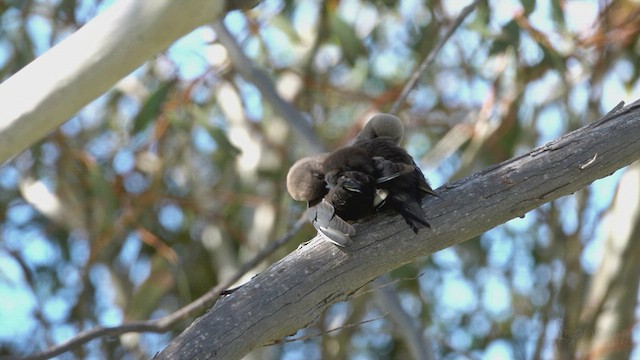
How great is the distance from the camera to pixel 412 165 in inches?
108

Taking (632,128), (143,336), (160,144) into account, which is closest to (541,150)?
(632,128)

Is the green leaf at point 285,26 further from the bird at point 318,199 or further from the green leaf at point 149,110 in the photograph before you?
the bird at point 318,199

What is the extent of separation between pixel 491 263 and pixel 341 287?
18.0 ft

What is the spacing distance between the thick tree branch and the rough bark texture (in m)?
0.72

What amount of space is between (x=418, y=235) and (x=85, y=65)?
3.37 ft

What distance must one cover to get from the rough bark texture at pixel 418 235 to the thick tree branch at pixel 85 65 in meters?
0.72

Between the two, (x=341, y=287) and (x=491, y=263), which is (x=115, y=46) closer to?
(x=341, y=287)

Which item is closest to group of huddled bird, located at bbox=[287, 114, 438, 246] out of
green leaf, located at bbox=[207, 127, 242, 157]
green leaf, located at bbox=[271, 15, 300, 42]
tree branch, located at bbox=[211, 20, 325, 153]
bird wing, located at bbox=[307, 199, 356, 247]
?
bird wing, located at bbox=[307, 199, 356, 247]

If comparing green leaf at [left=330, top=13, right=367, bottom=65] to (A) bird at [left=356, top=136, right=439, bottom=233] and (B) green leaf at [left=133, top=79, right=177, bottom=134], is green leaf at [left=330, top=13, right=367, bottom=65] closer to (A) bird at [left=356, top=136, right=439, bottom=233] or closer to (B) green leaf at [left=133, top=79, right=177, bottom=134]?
(B) green leaf at [left=133, top=79, right=177, bottom=134]

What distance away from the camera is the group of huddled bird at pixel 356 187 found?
246 centimetres

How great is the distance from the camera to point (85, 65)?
2.55 meters

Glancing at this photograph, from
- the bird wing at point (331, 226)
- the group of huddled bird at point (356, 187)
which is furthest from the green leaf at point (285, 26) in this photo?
the bird wing at point (331, 226)

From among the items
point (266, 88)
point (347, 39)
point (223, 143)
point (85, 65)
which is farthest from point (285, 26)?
point (85, 65)

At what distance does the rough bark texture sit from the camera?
90.8 inches
